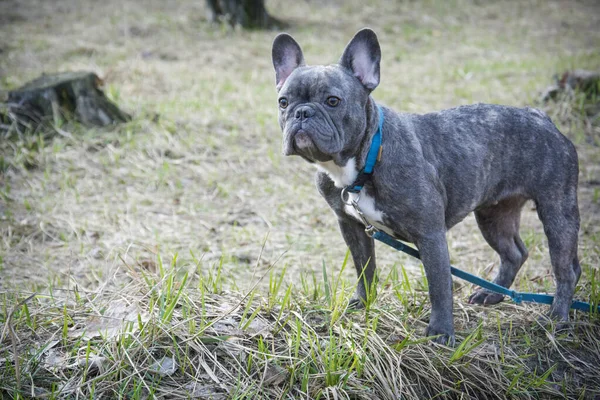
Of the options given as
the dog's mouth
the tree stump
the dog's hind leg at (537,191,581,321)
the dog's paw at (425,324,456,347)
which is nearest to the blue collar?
the dog's mouth

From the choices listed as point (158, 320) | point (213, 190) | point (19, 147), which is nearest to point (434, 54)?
→ point (213, 190)

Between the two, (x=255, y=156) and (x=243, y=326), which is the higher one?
(x=243, y=326)

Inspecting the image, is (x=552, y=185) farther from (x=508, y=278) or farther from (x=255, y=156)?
(x=255, y=156)

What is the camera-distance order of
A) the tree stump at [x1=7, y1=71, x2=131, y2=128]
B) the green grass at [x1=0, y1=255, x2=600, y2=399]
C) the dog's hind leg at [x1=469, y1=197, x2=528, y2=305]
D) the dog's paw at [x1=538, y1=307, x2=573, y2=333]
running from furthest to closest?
the tree stump at [x1=7, y1=71, x2=131, y2=128], the dog's hind leg at [x1=469, y1=197, x2=528, y2=305], the dog's paw at [x1=538, y1=307, x2=573, y2=333], the green grass at [x1=0, y1=255, x2=600, y2=399]

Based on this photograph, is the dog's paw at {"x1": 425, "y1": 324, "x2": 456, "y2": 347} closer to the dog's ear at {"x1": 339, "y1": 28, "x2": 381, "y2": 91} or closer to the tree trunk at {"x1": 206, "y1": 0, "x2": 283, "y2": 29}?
the dog's ear at {"x1": 339, "y1": 28, "x2": 381, "y2": 91}

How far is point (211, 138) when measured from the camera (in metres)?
7.79

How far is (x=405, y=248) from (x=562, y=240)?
3.48 ft

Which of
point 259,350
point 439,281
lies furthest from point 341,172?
point 259,350

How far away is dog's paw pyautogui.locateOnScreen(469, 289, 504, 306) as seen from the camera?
4199 mm

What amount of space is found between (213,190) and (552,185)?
3947 millimetres

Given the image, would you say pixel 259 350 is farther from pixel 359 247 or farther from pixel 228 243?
pixel 228 243

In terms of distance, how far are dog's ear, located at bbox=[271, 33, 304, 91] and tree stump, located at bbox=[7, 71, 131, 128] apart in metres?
4.82

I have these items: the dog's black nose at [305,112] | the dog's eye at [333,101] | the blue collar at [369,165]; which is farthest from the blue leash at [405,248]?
the dog's black nose at [305,112]

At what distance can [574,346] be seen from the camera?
366cm
